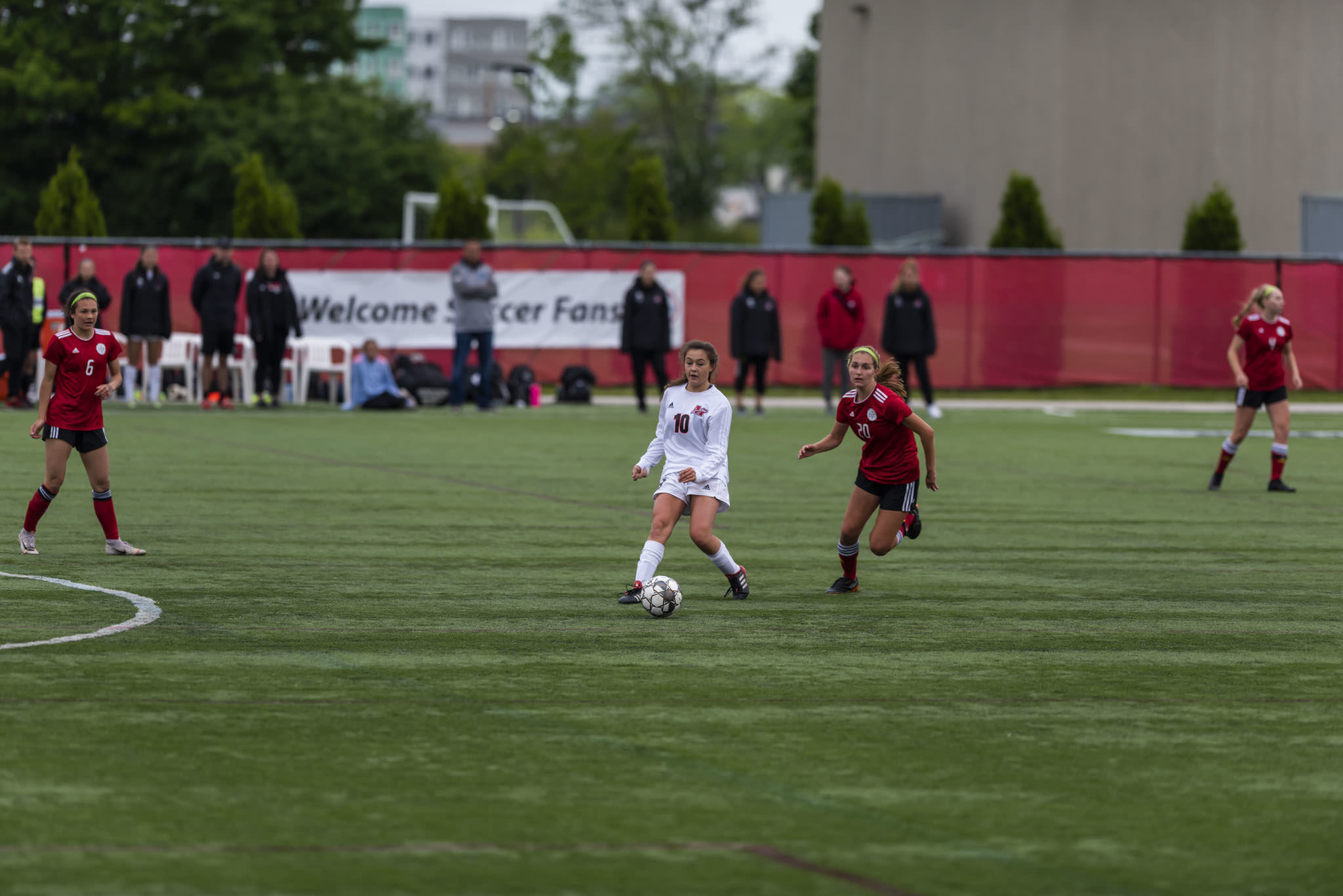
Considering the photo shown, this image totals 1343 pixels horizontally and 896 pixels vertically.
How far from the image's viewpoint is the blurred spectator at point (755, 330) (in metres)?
27.3

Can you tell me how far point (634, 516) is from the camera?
1513cm

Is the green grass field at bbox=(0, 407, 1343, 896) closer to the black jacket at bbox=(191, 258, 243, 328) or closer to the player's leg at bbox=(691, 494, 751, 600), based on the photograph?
the player's leg at bbox=(691, 494, 751, 600)

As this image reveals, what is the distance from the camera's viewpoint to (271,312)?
26.6m

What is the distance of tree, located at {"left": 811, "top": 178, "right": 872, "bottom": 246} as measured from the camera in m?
37.6

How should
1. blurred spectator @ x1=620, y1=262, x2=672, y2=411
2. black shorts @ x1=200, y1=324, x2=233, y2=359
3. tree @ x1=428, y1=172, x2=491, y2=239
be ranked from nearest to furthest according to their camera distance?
1. black shorts @ x1=200, y1=324, x2=233, y2=359
2. blurred spectator @ x1=620, y1=262, x2=672, y2=411
3. tree @ x1=428, y1=172, x2=491, y2=239

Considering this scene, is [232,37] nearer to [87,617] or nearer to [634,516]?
[634,516]

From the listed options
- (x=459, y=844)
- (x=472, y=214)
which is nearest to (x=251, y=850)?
(x=459, y=844)

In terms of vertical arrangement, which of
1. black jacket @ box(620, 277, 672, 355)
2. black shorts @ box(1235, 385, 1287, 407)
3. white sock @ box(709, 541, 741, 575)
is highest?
black jacket @ box(620, 277, 672, 355)

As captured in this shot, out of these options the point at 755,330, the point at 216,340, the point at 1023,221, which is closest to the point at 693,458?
the point at 755,330

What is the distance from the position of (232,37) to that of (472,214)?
34.6 m

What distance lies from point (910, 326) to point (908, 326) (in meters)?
0.03

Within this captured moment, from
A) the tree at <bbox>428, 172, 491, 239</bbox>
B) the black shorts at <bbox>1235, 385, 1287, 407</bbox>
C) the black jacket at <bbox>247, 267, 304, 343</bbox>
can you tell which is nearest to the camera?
the black shorts at <bbox>1235, 385, 1287, 407</bbox>

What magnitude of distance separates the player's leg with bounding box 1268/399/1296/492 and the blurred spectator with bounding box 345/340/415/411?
1371 centimetres

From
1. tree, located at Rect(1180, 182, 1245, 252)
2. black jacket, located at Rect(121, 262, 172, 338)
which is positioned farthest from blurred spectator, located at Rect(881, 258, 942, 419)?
tree, located at Rect(1180, 182, 1245, 252)
